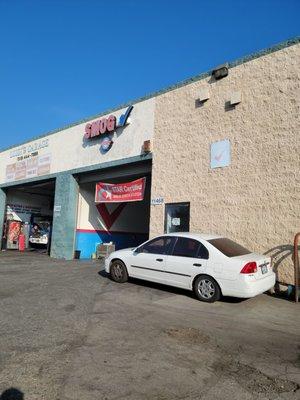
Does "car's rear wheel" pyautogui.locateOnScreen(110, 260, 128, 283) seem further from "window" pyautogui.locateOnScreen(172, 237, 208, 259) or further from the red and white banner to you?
the red and white banner

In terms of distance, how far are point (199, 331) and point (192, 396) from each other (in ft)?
7.55

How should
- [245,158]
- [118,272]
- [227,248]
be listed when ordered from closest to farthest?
[227,248], [118,272], [245,158]

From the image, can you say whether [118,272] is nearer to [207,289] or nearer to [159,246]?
[159,246]

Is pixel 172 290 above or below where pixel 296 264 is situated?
below

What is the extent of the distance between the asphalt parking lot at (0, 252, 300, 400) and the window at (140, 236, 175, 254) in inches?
40.9

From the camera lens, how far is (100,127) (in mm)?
16359

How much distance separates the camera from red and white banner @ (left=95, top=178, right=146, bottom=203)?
14.8 meters

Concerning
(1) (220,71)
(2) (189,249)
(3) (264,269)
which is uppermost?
(1) (220,71)

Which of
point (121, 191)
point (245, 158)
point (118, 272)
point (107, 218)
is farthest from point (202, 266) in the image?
point (107, 218)

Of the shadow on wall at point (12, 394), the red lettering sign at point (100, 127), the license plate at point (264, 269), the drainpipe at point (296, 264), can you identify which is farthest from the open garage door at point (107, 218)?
the shadow on wall at point (12, 394)

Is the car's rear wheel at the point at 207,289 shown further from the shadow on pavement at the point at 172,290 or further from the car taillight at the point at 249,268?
the car taillight at the point at 249,268

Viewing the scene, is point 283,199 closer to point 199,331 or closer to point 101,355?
point 199,331

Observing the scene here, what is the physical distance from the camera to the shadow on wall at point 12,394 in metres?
3.60

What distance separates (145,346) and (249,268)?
135 inches
